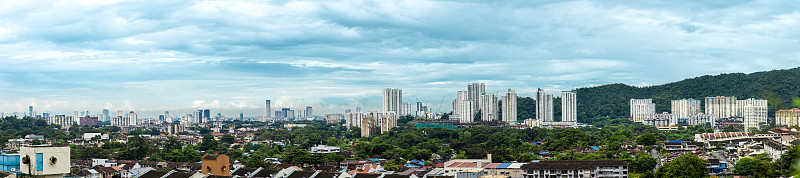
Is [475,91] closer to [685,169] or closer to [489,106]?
[489,106]

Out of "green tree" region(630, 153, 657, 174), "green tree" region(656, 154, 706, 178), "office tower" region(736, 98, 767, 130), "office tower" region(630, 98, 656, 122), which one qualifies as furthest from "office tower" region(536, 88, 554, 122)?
"green tree" region(656, 154, 706, 178)

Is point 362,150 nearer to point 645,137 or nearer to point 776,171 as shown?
point 645,137

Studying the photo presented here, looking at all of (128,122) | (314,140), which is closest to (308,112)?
(128,122)

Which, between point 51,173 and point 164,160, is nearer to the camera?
point 51,173

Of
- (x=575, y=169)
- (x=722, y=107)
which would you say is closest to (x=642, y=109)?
(x=722, y=107)

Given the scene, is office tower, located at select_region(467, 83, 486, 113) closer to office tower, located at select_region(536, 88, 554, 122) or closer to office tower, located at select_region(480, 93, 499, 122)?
office tower, located at select_region(480, 93, 499, 122)

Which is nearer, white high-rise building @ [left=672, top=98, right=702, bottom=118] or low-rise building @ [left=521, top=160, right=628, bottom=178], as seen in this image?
low-rise building @ [left=521, top=160, right=628, bottom=178]
